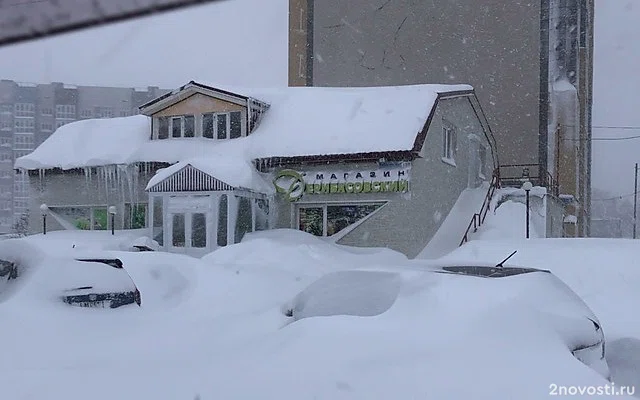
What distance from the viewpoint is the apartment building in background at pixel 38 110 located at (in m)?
37.2

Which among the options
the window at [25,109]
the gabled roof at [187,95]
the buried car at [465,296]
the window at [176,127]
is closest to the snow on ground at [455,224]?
the gabled roof at [187,95]

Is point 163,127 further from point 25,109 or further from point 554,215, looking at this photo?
point 25,109

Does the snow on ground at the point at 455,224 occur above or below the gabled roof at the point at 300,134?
below

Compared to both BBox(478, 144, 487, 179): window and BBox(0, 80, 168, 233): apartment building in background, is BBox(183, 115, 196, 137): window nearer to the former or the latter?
BBox(478, 144, 487, 179): window

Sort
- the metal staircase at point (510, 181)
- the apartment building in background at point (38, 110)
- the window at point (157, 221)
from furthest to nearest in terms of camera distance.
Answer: the apartment building in background at point (38, 110) < the window at point (157, 221) < the metal staircase at point (510, 181)

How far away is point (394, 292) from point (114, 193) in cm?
1828

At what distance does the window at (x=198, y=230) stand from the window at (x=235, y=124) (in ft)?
11.0

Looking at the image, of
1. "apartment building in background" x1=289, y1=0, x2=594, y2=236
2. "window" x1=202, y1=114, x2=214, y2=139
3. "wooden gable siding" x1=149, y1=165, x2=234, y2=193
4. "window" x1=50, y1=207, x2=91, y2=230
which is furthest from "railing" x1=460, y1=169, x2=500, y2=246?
"window" x1=50, y1=207, x2=91, y2=230

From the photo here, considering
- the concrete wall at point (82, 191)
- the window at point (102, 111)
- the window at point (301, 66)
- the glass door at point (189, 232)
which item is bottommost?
the glass door at point (189, 232)

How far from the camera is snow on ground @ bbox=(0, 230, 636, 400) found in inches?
173

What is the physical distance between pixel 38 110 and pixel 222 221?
1040 inches

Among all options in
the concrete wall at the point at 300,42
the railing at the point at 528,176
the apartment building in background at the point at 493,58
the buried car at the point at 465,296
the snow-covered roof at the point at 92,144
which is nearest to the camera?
the buried car at the point at 465,296

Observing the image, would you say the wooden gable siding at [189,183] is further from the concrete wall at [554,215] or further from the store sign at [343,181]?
the concrete wall at [554,215]

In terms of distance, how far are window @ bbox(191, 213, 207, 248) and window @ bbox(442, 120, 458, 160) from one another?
24.8 feet
